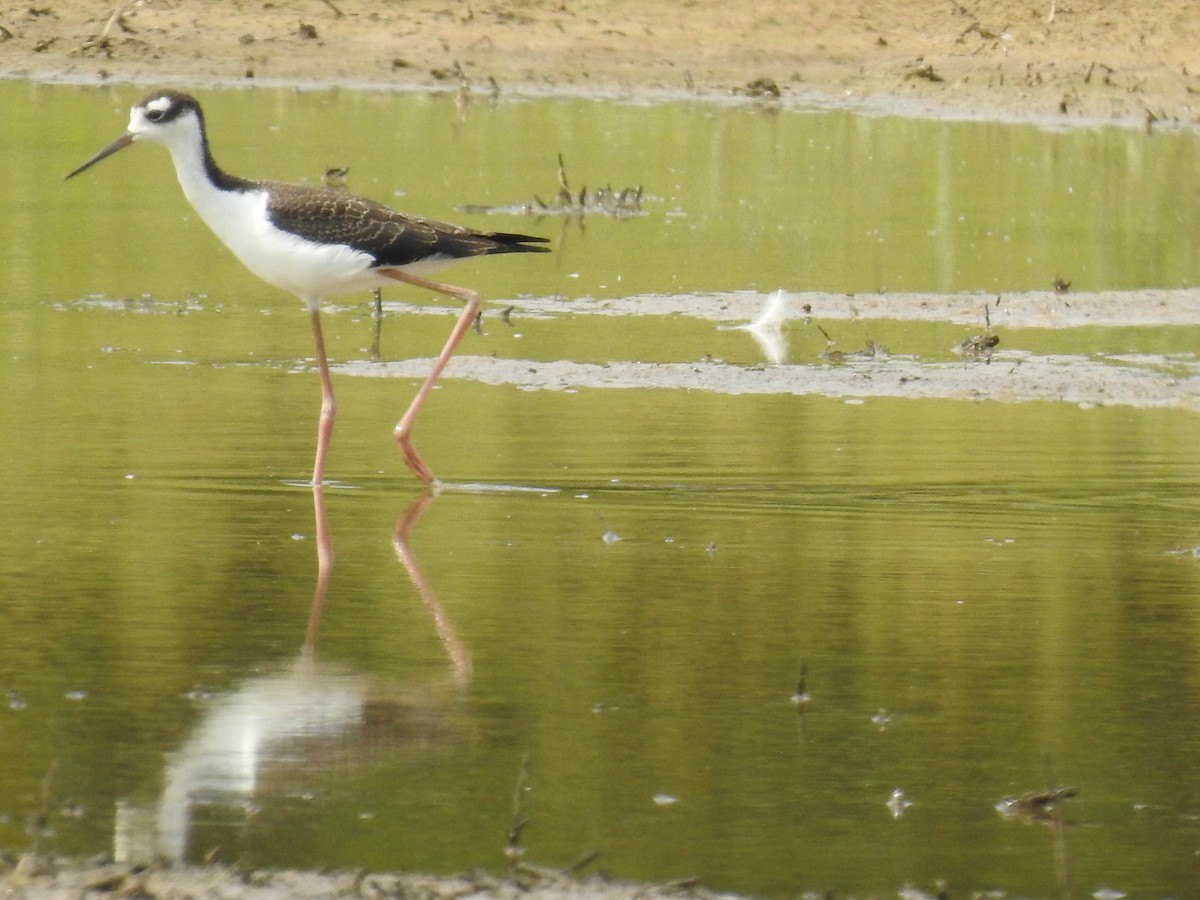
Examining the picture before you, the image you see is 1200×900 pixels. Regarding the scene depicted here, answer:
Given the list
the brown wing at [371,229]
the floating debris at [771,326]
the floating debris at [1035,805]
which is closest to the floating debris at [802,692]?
the floating debris at [1035,805]

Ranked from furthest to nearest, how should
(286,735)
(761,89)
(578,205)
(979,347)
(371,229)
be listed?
(761,89) < (578,205) < (979,347) < (371,229) < (286,735)

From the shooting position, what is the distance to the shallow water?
4.61 m

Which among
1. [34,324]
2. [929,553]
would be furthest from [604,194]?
[929,553]

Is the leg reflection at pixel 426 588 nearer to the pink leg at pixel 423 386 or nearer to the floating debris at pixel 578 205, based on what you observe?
the pink leg at pixel 423 386

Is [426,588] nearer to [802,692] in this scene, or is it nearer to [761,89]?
[802,692]

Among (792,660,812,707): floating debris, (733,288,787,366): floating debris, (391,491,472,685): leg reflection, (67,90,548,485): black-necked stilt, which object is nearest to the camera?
(792,660,812,707): floating debris

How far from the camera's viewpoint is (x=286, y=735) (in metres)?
5.06

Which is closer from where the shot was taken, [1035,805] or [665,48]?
[1035,805]

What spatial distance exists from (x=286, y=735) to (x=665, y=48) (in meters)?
20.2

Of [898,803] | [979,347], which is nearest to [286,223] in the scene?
[979,347]

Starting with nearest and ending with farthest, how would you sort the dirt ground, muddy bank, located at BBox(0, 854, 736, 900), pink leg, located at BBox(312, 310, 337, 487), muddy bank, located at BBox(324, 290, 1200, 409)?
muddy bank, located at BBox(0, 854, 736, 900), pink leg, located at BBox(312, 310, 337, 487), muddy bank, located at BBox(324, 290, 1200, 409), the dirt ground

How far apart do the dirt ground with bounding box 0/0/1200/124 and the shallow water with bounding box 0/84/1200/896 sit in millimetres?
9244

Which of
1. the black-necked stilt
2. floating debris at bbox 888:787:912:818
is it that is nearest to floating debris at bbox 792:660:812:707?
floating debris at bbox 888:787:912:818

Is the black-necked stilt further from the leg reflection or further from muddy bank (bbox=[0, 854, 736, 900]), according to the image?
muddy bank (bbox=[0, 854, 736, 900])
